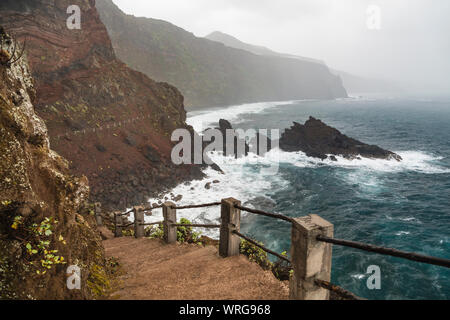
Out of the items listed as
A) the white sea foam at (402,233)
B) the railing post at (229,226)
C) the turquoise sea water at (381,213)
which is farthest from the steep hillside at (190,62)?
the railing post at (229,226)

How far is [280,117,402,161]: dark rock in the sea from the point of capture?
3897 centimetres

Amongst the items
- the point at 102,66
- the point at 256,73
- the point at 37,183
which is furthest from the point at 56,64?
the point at 256,73

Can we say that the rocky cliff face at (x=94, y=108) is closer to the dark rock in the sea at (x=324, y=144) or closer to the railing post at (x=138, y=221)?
the railing post at (x=138, y=221)

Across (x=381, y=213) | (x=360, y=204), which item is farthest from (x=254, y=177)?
(x=381, y=213)

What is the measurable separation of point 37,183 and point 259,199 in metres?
22.3

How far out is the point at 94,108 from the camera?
88.6ft

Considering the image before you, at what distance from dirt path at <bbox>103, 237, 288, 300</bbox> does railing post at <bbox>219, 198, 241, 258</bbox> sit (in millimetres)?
180

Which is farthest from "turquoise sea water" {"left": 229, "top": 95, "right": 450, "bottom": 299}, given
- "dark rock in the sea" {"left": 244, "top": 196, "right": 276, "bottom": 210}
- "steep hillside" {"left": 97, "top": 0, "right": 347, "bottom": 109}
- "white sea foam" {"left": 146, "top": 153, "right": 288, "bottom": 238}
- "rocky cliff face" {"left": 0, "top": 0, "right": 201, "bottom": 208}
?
"steep hillside" {"left": 97, "top": 0, "right": 347, "bottom": 109}

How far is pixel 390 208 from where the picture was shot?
23.0 m

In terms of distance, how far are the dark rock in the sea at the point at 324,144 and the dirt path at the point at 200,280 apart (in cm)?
3587

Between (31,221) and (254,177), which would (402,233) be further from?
(31,221)

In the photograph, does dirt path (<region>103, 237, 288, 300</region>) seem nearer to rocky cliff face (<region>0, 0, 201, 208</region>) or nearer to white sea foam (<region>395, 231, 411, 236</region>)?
rocky cliff face (<region>0, 0, 201, 208</region>)

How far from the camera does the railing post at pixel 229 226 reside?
507 cm

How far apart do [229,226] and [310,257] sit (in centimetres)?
230
